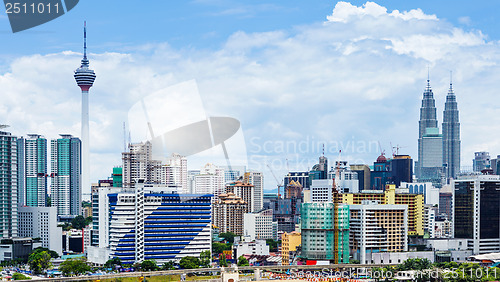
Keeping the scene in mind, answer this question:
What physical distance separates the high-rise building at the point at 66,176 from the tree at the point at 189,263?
1907cm

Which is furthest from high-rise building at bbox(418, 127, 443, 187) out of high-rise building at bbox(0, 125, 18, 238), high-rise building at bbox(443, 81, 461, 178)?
high-rise building at bbox(0, 125, 18, 238)

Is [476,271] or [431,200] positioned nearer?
[476,271]

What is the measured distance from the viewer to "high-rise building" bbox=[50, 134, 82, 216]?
35.5m

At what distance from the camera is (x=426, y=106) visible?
177ft

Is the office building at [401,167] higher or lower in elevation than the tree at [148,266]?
higher

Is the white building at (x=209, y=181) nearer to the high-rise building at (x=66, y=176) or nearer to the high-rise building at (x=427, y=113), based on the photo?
the high-rise building at (x=66, y=176)

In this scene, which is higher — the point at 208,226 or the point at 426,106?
the point at 426,106

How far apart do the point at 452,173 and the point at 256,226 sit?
29.0 metres

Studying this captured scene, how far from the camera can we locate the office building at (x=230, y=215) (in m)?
27.0

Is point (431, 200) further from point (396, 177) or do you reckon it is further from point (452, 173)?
point (452, 173)

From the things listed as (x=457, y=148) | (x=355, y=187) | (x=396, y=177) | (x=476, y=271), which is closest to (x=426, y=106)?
(x=457, y=148)

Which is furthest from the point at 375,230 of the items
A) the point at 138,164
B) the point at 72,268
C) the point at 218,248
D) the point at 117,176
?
the point at 138,164

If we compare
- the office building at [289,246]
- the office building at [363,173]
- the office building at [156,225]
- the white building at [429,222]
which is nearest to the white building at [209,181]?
the office building at [363,173]

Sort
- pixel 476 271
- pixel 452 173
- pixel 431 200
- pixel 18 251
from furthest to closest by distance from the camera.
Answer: pixel 452 173
pixel 431 200
pixel 18 251
pixel 476 271
